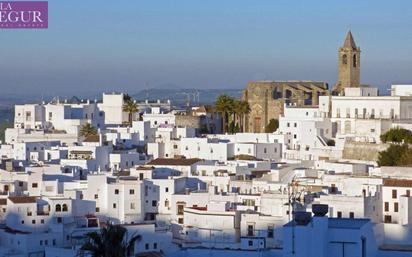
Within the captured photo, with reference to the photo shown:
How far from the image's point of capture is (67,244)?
3531cm

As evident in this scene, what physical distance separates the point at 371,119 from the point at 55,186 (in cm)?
1656

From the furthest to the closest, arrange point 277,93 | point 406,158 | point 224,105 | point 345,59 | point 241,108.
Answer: point 345,59, point 277,93, point 224,105, point 241,108, point 406,158

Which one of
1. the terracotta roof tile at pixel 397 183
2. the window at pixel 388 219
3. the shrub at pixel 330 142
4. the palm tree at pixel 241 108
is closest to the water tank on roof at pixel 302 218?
the window at pixel 388 219

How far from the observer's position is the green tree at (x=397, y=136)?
46.8 m

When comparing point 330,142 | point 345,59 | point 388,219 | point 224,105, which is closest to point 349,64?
point 345,59

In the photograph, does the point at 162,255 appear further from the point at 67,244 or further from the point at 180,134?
the point at 180,134

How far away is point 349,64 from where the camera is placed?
6191cm

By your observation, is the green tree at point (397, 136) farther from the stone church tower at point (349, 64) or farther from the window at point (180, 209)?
the stone church tower at point (349, 64)

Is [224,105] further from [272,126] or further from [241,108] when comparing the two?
[272,126]

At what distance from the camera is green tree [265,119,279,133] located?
5675 cm

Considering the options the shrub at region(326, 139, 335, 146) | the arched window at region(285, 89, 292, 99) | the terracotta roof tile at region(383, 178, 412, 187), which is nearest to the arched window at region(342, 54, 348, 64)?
the arched window at region(285, 89, 292, 99)

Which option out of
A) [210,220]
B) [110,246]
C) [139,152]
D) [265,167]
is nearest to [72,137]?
[139,152]

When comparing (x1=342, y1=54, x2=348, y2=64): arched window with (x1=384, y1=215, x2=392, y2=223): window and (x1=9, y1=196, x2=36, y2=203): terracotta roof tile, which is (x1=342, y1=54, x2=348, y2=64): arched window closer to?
(x1=384, y1=215, x2=392, y2=223): window

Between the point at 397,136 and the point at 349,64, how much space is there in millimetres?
15209
